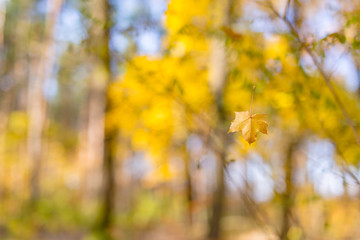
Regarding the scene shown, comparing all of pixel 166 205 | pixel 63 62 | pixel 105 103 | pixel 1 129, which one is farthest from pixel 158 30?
pixel 166 205

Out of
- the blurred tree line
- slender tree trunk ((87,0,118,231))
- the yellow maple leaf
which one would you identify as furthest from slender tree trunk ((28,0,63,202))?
the yellow maple leaf

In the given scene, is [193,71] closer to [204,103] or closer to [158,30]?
[204,103]

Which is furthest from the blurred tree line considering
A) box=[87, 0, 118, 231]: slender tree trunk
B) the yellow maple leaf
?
the yellow maple leaf

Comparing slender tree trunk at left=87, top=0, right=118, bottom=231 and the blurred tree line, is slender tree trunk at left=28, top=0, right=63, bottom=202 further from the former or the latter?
slender tree trunk at left=87, top=0, right=118, bottom=231

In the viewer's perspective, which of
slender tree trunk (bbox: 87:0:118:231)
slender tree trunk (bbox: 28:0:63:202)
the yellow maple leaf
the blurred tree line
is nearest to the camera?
the yellow maple leaf

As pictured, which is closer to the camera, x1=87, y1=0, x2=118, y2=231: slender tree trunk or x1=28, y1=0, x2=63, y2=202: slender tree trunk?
x1=87, y1=0, x2=118, y2=231: slender tree trunk

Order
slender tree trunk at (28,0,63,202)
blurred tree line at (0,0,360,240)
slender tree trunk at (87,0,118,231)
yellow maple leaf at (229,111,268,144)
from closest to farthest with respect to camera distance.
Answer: yellow maple leaf at (229,111,268,144) < blurred tree line at (0,0,360,240) < slender tree trunk at (87,0,118,231) < slender tree trunk at (28,0,63,202)

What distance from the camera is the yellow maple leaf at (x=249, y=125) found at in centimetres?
120

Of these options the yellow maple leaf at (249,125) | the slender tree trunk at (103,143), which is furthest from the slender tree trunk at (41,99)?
the yellow maple leaf at (249,125)

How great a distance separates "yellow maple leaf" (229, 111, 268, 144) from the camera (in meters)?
1.20

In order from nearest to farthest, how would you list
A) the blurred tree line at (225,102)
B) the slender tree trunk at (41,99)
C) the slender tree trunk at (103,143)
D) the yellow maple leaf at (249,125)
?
1. the yellow maple leaf at (249,125)
2. the blurred tree line at (225,102)
3. the slender tree trunk at (103,143)
4. the slender tree trunk at (41,99)

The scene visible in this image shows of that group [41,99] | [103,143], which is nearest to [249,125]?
[103,143]

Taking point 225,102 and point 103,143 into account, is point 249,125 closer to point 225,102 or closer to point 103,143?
point 225,102

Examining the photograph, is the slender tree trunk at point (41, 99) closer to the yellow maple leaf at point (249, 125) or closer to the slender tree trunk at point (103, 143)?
the slender tree trunk at point (103, 143)
